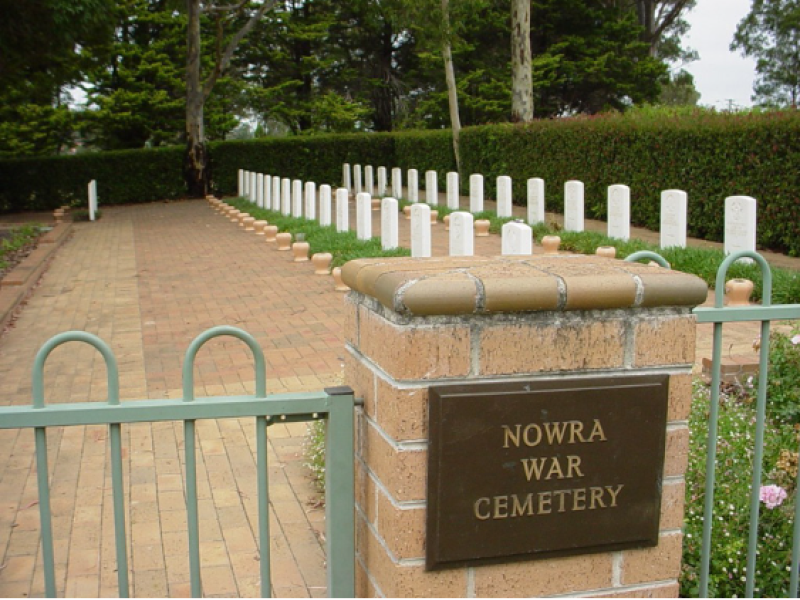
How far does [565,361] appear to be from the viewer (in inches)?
90.2

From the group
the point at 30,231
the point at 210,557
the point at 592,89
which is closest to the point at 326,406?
the point at 210,557

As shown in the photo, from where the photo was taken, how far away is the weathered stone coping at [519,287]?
215cm

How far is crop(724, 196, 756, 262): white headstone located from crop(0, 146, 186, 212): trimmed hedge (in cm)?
2080

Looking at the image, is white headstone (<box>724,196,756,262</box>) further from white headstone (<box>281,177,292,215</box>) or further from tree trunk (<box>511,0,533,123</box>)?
tree trunk (<box>511,0,533,123</box>)

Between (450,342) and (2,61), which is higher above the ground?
(2,61)

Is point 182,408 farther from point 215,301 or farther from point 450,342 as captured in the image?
point 215,301

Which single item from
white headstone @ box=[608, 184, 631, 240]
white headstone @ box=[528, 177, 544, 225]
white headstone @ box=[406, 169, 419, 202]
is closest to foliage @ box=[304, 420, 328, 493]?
white headstone @ box=[608, 184, 631, 240]

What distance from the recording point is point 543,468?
2277mm

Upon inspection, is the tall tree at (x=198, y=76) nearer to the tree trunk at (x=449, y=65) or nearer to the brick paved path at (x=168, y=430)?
the tree trunk at (x=449, y=65)

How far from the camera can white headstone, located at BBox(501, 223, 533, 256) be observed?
26.4 feet

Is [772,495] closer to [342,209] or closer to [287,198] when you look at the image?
[342,209]

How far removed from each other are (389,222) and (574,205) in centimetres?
310

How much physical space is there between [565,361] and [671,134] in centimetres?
1234

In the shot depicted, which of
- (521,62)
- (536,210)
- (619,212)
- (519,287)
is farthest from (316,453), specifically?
(521,62)
